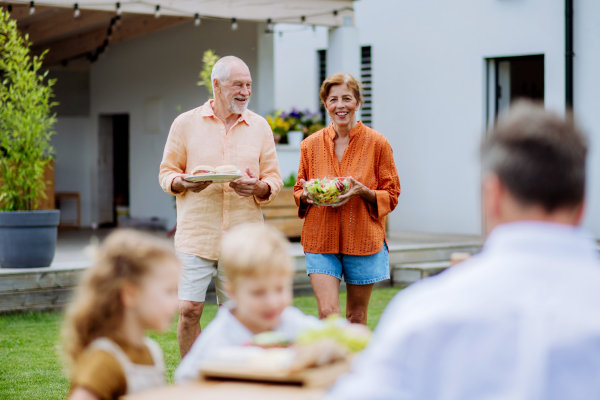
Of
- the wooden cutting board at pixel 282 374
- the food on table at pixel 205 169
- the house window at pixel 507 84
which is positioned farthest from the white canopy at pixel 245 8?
the wooden cutting board at pixel 282 374

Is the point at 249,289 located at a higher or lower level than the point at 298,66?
lower

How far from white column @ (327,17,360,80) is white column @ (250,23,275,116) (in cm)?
122

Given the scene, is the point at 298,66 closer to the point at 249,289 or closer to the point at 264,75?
the point at 264,75

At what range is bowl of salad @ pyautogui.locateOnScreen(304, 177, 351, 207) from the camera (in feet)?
11.4

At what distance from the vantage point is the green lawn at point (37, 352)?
13.6 ft

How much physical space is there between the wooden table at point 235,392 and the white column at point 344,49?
293 inches

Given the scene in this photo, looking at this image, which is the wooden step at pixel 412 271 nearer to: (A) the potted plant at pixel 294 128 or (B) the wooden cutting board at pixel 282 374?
(A) the potted plant at pixel 294 128

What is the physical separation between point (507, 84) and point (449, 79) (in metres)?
0.74

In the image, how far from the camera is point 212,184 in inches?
144

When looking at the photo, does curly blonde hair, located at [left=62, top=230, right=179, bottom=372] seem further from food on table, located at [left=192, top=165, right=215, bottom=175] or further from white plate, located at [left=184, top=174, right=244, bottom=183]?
food on table, located at [left=192, top=165, right=215, bottom=175]

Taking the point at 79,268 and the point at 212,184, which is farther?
the point at 79,268

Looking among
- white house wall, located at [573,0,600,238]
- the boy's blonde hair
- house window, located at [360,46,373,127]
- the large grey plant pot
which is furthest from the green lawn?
house window, located at [360,46,373,127]

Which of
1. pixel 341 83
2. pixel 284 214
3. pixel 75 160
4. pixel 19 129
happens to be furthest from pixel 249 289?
pixel 75 160

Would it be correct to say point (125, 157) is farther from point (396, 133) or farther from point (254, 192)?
point (254, 192)
